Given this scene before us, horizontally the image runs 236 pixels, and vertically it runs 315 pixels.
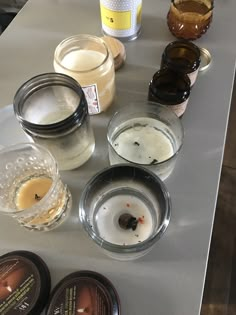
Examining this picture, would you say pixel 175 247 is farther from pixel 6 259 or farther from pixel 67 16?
pixel 67 16

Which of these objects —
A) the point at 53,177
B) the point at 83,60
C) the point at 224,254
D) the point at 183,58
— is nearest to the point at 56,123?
the point at 53,177

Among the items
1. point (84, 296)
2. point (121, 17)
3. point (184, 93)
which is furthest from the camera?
point (121, 17)

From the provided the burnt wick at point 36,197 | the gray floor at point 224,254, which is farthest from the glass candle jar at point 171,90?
the gray floor at point 224,254

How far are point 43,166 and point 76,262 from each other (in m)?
0.14

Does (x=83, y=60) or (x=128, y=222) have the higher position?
(x=83, y=60)

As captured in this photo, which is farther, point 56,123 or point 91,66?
point 91,66

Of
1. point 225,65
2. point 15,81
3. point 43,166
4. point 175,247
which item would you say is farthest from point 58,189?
point 225,65

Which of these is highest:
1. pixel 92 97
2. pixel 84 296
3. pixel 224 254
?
pixel 92 97

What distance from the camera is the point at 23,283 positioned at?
44 cm

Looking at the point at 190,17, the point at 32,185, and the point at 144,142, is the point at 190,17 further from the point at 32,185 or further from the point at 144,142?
the point at 32,185

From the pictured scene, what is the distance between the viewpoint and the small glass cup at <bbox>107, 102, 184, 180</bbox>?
1.65 ft

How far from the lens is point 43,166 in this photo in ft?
1.61

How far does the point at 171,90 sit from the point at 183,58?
0.29ft

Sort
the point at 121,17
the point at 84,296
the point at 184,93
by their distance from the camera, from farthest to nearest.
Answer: the point at 121,17 → the point at 184,93 → the point at 84,296
